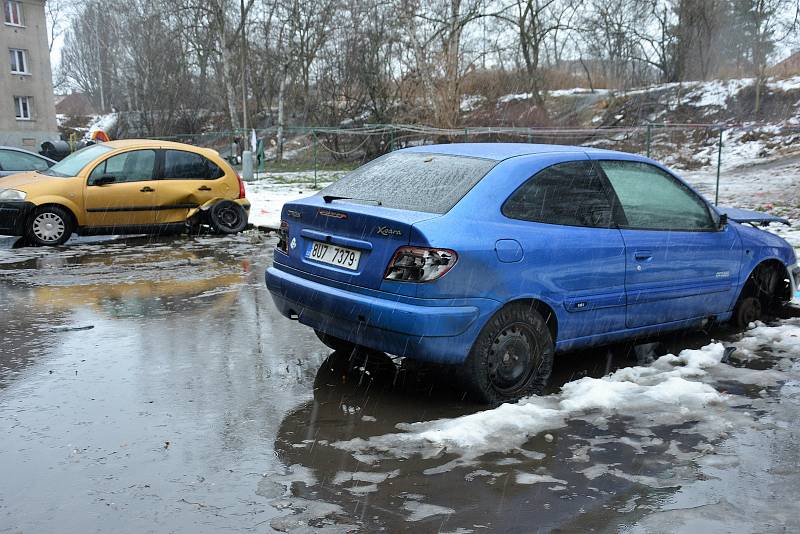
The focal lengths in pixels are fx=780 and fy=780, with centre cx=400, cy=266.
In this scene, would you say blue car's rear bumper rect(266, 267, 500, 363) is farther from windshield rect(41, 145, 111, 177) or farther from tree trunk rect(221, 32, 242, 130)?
tree trunk rect(221, 32, 242, 130)

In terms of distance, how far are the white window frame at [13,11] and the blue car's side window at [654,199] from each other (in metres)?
51.9

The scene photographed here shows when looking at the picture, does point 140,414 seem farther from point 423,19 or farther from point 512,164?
point 423,19

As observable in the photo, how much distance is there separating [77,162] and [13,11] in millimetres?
44320

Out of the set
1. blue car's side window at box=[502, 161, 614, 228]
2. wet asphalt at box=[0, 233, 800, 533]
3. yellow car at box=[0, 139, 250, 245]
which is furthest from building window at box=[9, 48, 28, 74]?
blue car's side window at box=[502, 161, 614, 228]

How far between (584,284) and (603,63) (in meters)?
30.5

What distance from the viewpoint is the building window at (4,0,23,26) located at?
48.6 metres

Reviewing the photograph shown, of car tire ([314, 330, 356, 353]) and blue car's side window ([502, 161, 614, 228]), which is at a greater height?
blue car's side window ([502, 161, 614, 228])

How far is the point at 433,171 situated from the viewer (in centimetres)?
528

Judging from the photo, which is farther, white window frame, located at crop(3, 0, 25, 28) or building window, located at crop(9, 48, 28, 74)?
building window, located at crop(9, 48, 28, 74)

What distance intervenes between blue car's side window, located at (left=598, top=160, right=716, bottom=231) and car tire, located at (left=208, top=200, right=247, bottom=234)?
8137mm

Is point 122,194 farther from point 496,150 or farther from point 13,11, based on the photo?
point 13,11

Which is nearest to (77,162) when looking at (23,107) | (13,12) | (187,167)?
(187,167)

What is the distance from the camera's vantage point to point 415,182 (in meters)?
5.19

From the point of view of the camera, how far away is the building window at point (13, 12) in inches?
1914
